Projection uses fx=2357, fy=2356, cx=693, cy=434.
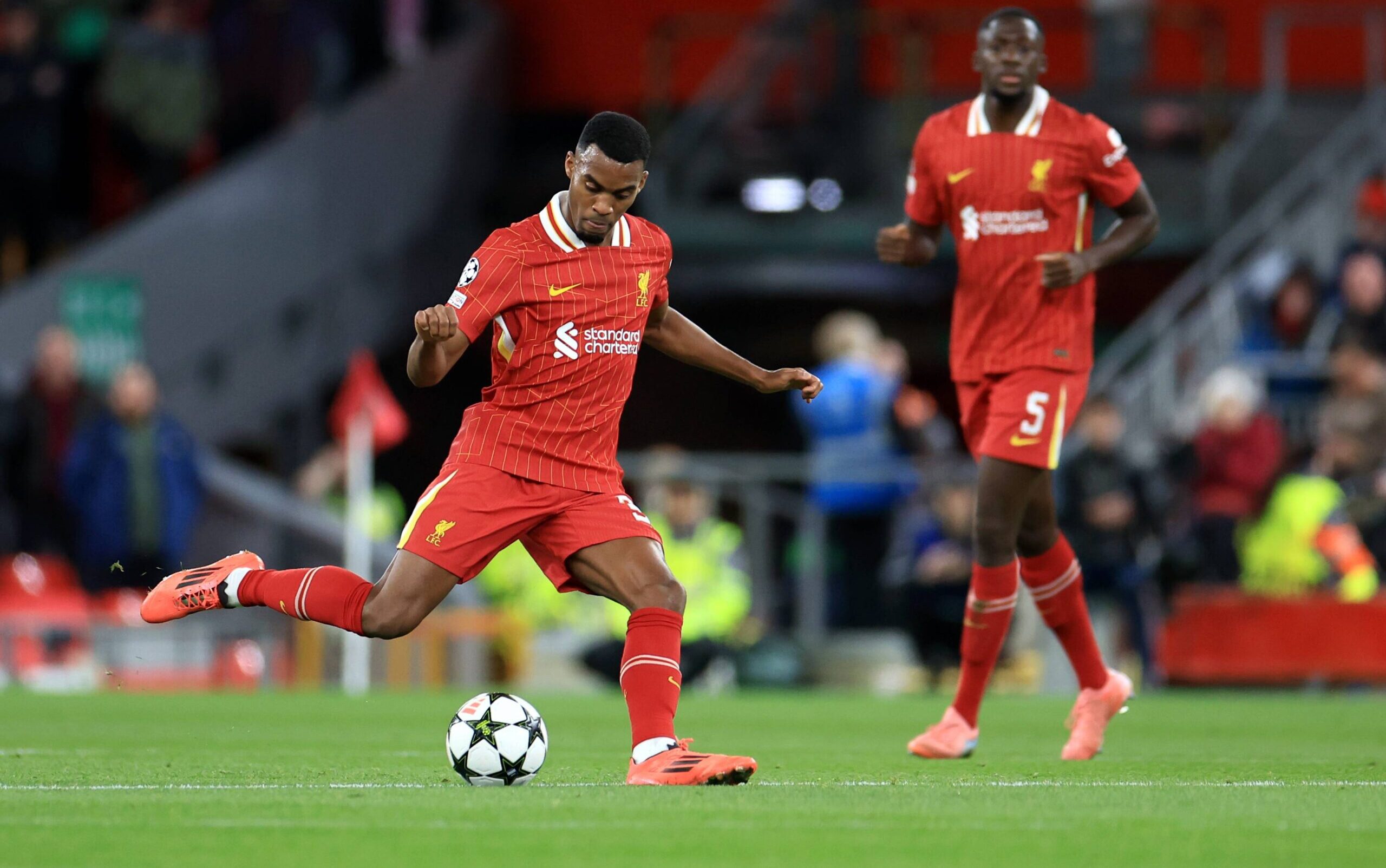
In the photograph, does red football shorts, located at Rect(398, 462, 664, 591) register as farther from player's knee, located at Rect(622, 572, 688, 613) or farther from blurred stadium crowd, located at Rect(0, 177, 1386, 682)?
blurred stadium crowd, located at Rect(0, 177, 1386, 682)

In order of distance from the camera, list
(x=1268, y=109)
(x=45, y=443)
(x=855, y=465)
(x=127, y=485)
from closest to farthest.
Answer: (x=855, y=465), (x=127, y=485), (x=45, y=443), (x=1268, y=109)

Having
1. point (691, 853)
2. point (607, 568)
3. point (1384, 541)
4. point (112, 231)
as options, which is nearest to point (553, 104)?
point (112, 231)

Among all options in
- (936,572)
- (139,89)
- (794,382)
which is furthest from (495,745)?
(139,89)

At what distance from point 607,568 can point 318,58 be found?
14279mm

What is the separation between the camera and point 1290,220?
786 inches

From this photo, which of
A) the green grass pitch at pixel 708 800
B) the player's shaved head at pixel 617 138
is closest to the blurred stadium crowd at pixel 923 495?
the green grass pitch at pixel 708 800

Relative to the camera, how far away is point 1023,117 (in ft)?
28.5

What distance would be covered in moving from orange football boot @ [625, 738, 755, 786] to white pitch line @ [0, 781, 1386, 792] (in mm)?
175

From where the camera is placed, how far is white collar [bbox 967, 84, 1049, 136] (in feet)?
28.5

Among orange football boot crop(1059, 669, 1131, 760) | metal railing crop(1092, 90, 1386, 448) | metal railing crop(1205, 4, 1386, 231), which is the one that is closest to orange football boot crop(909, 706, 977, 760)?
orange football boot crop(1059, 669, 1131, 760)

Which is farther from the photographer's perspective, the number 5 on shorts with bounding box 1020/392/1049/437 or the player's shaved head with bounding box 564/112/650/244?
the number 5 on shorts with bounding box 1020/392/1049/437

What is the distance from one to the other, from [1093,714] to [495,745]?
8.44 feet

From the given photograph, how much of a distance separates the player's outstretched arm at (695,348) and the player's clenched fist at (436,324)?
35.7 inches

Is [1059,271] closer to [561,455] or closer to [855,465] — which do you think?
[561,455]
